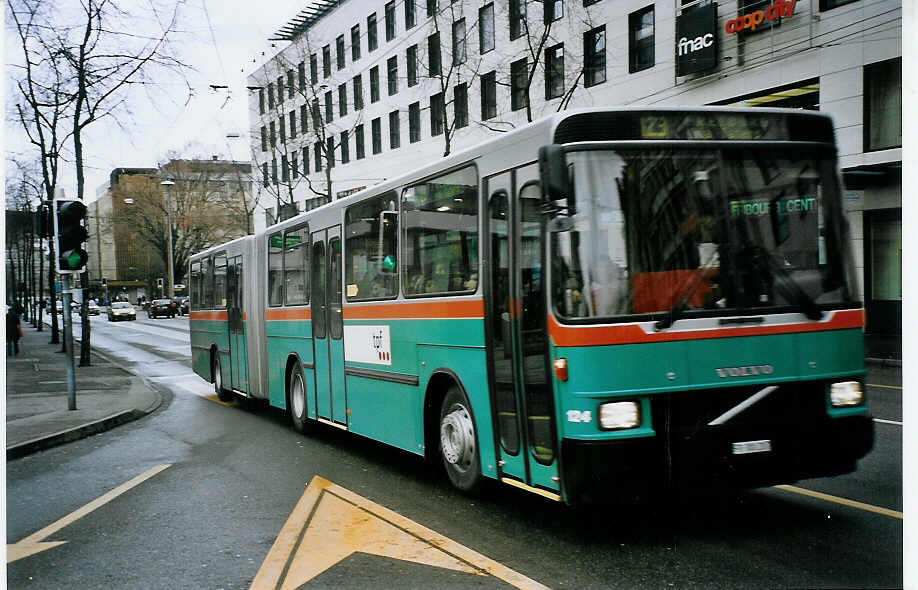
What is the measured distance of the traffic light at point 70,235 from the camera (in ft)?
43.0

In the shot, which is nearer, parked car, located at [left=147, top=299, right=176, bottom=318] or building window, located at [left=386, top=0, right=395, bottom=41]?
building window, located at [left=386, top=0, right=395, bottom=41]

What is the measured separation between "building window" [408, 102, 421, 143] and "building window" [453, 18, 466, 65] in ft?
23.8

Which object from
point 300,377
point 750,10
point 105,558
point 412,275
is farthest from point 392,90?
point 105,558

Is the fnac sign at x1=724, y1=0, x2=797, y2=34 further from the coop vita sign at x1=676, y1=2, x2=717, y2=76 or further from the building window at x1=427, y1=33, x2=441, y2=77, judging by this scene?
the building window at x1=427, y1=33, x2=441, y2=77

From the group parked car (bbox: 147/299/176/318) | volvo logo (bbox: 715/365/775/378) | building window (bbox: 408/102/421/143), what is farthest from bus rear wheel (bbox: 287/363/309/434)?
parked car (bbox: 147/299/176/318)

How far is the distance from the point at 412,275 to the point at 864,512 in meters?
4.17

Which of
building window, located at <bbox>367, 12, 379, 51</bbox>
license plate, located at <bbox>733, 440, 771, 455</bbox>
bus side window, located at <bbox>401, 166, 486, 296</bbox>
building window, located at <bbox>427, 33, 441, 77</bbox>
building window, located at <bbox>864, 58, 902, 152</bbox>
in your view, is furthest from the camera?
building window, located at <bbox>367, 12, 379, 51</bbox>

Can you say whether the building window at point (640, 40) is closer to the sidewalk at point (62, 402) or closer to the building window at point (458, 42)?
the building window at point (458, 42)

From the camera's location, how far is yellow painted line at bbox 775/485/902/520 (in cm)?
581

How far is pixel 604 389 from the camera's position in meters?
5.23

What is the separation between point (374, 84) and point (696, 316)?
→ 128 ft

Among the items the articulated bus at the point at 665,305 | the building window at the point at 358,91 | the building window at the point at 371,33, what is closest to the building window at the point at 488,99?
the building window at the point at 371,33

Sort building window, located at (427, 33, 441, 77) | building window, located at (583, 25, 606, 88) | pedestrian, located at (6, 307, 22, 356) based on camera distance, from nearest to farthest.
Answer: building window, located at (583, 25, 606, 88) → pedestrian, located at (6, 307, 22, 356) → building window, located at (427, 33, 441, 77)

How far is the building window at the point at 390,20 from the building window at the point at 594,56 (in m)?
15.2
